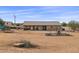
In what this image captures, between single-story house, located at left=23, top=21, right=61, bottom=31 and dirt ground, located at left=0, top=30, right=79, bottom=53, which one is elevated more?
single-story house, located at left=23, top=21, right=61, bottom=31

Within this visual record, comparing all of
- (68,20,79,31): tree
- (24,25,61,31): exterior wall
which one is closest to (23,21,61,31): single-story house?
(24,25,61,31): exterior wall

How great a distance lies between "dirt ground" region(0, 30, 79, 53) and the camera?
187 inches

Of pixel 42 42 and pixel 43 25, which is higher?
pixel 43 25

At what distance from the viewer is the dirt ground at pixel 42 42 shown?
15.6 feet

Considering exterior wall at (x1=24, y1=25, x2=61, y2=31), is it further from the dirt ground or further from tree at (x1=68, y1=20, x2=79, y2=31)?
tree at (x1=68, y1=20, x2=79, y2=31)

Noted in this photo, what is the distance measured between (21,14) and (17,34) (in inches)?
14.1

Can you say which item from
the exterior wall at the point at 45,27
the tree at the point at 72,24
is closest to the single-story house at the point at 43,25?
the exterior wall at the point at 45,27

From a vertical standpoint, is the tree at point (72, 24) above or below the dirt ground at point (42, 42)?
above

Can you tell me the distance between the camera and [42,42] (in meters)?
4.79

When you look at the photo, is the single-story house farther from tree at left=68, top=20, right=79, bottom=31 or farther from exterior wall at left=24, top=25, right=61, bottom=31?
tree at left=68, top=20, right=79, bottom=31

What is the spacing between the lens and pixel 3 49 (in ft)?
15.6

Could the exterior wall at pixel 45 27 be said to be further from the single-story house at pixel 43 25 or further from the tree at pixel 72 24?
the tree at pixel 72 24

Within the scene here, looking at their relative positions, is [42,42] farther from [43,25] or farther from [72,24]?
[72,24]

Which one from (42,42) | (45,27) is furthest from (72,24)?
(42,42)
